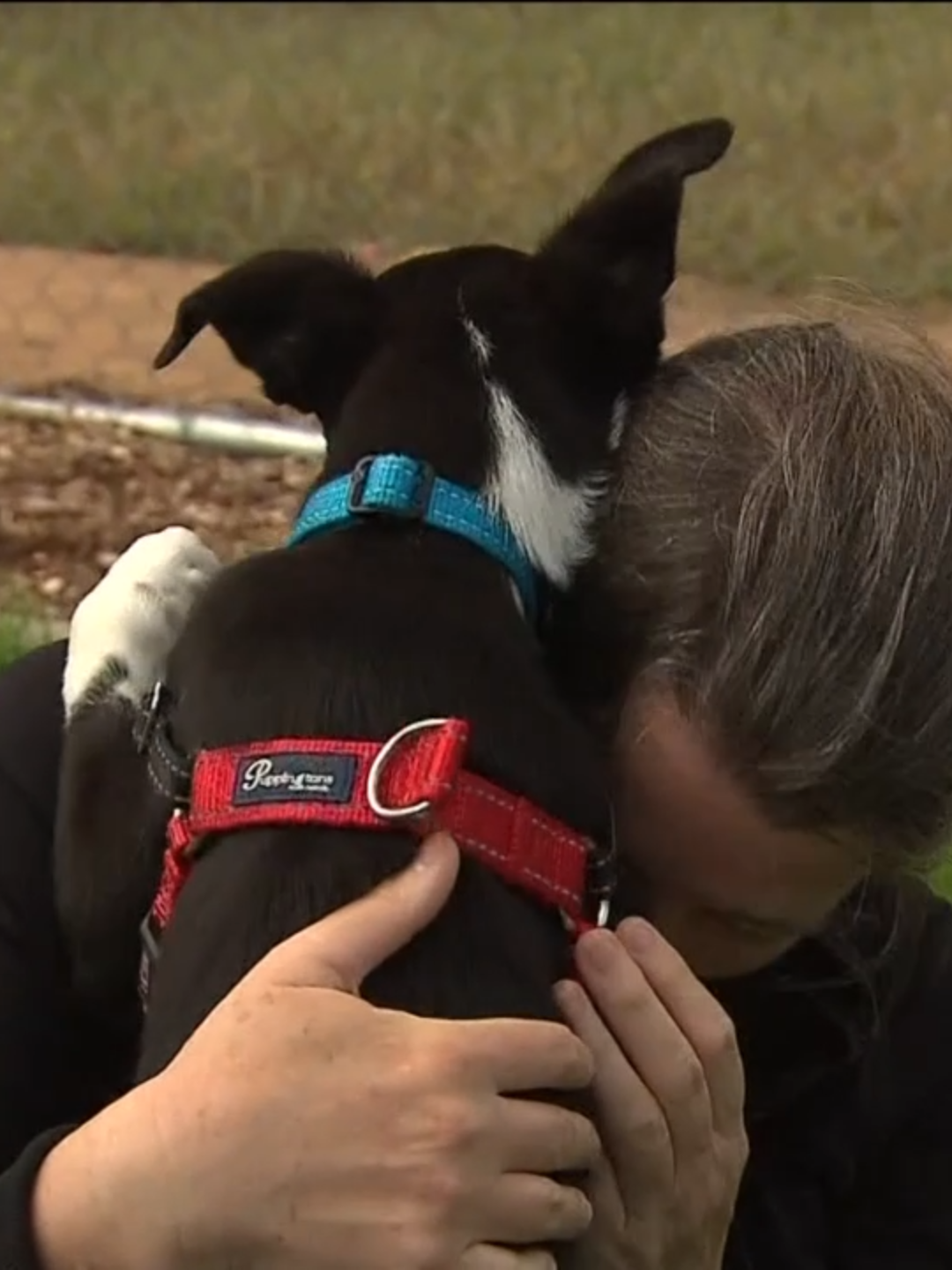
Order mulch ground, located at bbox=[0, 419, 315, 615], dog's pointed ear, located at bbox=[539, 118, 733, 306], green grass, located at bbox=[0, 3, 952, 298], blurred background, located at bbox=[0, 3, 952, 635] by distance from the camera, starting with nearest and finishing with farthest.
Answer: dog's pointed ear, located at bbox=[539, 118, 733, 306] < mulch ground, located at bbox=[0, 419, 315, 615] < blurred background, located at bbox=[0, 3, 952, 635] < green grass, located at bbox=[0, 3, 952, 298]

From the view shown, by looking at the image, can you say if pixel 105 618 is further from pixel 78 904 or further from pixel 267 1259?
pixel 267 1259

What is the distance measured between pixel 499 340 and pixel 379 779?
0.48 metres

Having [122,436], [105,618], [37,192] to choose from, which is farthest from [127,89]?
[105,618]

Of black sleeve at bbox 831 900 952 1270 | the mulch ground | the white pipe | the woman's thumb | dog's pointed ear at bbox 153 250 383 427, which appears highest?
dog's pointed ear at bbox 153 250 383 427

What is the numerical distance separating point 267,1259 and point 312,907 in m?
0.21

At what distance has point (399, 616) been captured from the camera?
1.57m

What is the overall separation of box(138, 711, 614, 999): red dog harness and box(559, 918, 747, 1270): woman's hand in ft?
0.16

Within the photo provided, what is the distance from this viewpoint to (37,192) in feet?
20.9

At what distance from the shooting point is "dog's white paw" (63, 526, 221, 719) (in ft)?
6.09

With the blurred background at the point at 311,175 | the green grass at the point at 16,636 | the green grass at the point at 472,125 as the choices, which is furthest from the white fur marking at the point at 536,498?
the green grass at the point at 472,125

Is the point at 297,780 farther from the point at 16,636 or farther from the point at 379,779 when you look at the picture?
the point at 16,636

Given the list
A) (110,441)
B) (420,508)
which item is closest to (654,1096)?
(420,508)

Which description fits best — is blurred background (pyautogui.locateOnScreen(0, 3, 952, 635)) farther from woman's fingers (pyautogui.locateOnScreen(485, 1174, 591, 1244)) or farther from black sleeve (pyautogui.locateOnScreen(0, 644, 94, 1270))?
woman's fingers (pyautogui.locateOnScreen(485, 1174, 591, 1244))

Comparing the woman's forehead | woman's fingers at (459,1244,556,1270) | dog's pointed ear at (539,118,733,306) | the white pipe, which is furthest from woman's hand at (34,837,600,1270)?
the white pipe
